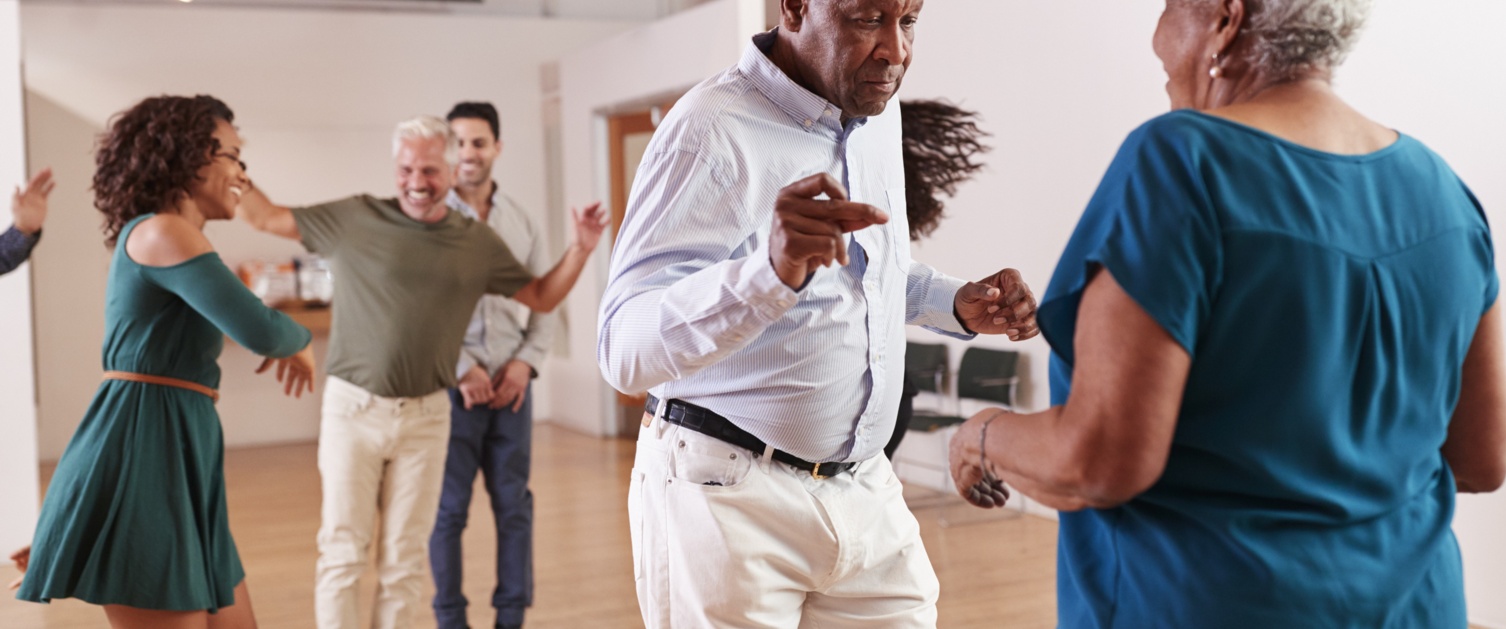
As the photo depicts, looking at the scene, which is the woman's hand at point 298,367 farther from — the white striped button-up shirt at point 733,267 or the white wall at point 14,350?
the white wall at point 14,350

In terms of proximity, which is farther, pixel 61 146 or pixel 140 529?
pixel 61 146

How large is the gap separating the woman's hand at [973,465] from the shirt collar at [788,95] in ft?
2.17

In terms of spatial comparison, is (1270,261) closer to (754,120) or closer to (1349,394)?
(1349,394)

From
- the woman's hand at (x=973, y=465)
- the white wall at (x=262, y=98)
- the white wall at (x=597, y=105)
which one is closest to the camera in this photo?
the woman's hand at (x=973, y=465)

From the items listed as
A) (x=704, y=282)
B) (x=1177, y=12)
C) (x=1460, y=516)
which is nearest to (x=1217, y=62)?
(x=1177, y=12)

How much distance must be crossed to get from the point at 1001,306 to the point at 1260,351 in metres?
0.82

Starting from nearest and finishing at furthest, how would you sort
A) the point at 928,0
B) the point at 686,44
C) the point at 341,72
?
the point at 928,0, the point at 686,44, the point at 341,72

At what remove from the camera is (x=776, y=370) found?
184cm

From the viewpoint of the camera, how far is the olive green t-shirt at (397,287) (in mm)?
3580

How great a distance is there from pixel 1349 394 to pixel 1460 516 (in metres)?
3.48

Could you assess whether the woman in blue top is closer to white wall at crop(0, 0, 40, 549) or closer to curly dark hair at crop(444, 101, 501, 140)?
curly dark hair at crop(444, 101, 501, 140)

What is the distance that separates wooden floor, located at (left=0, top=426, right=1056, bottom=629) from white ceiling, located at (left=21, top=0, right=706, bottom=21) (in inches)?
141

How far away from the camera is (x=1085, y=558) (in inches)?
54.2

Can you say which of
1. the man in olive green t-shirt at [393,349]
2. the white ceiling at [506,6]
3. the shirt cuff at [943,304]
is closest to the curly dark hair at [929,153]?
the man in olive green t-shirt at [393,349]
